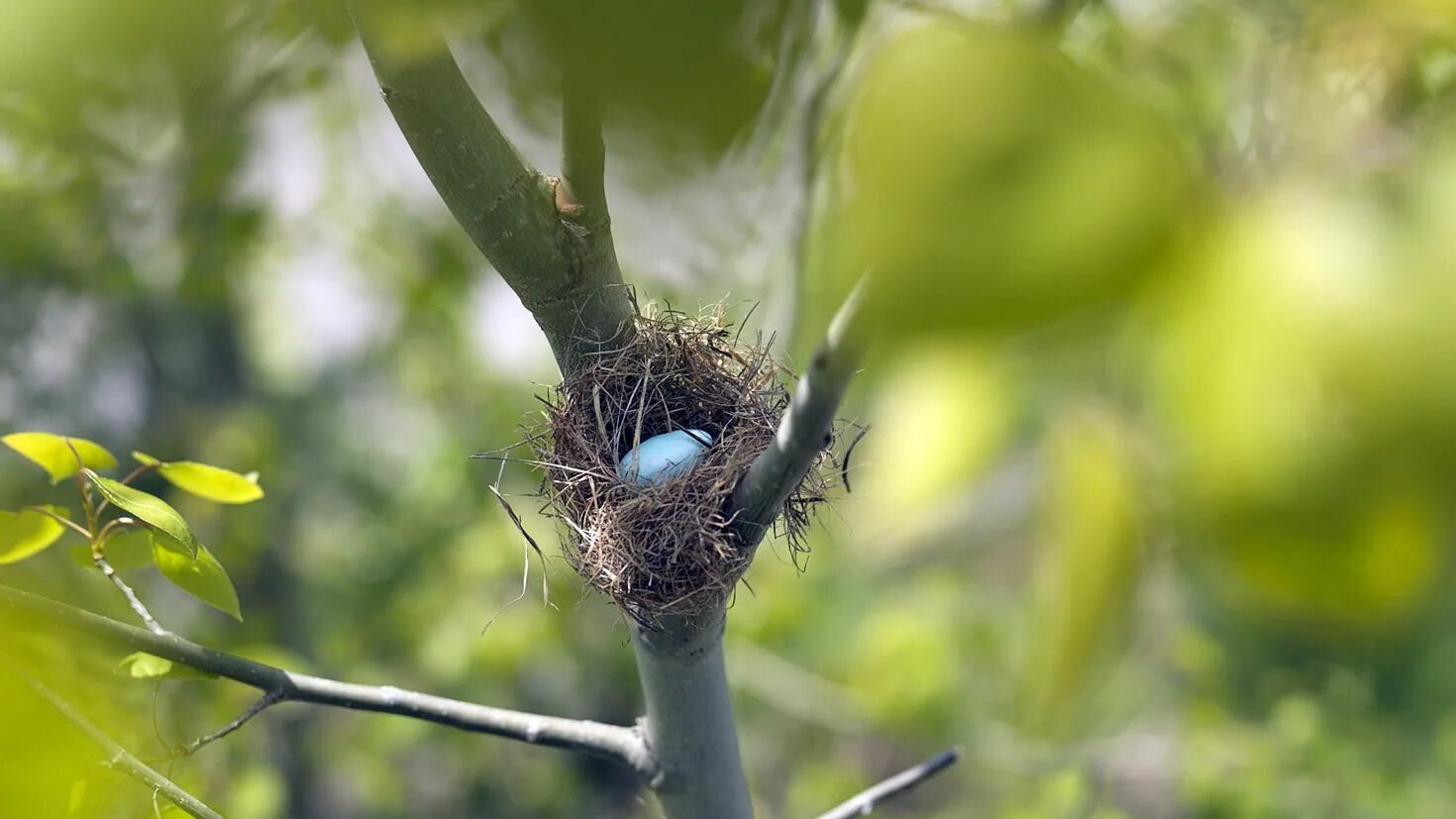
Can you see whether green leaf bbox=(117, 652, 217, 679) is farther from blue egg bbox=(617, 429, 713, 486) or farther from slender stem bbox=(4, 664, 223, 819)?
blue egg bbox=(617, 429, 713, 486)

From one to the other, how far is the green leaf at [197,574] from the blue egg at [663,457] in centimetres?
33

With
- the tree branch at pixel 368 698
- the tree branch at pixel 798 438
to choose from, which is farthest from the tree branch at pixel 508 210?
the tree branch at pixel 368 698

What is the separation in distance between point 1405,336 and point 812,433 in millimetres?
369

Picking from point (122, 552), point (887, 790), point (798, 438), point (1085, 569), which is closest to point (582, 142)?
point (798, 438)

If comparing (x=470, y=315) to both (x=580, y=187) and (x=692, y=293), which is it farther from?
(x=580, y=187)

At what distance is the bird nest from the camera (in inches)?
30.1

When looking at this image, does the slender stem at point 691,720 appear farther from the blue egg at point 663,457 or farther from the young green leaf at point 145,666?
the young green leaf at point 145,666

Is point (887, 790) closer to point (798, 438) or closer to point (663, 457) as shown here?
point (663, 457)

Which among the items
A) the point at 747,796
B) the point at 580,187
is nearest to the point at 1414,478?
the point at 580,187

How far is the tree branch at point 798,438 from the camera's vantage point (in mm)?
359

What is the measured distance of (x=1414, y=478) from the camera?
120 millimetres

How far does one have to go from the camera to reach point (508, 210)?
60 cm

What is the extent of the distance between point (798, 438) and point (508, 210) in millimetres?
231

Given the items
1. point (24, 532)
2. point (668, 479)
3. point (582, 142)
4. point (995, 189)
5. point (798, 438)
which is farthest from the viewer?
point (668, 479)
